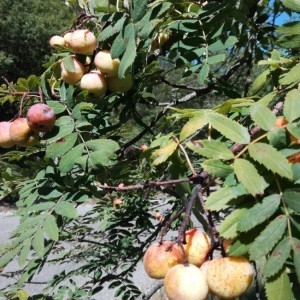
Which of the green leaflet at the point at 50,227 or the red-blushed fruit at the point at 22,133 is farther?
the red-blushed fruit at the point at 22,133

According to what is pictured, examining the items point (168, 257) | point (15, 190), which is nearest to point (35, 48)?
point (15, 190)

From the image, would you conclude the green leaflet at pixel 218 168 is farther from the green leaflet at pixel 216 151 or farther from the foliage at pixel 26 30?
the foliage at pixel 26 30

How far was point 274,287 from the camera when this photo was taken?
687 millimetres

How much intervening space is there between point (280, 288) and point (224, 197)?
0.16 meters

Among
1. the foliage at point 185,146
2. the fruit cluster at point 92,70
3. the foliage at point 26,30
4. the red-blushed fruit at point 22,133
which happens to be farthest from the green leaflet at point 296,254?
the foliage at point 26,30

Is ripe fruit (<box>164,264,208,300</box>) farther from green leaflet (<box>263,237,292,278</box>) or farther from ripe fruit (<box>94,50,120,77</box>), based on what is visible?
ripe fruit (<box>94,50,120,77</box>)

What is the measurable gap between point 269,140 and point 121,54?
0.62 meters

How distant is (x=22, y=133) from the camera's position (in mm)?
1379

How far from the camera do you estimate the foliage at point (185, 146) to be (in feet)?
2.32

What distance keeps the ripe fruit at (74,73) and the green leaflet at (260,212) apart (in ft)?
2.72

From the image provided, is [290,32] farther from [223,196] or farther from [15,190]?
[15,190]

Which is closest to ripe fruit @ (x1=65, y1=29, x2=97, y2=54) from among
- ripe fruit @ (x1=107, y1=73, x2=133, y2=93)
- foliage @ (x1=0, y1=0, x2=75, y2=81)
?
ripe fruit @ (x1=107, y1=73, x2=133, y2=93)

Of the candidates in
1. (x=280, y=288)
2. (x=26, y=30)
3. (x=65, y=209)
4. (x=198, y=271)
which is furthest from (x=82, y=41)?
(x=26, y=30)

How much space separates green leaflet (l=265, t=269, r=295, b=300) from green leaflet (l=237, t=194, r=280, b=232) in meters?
0.08
